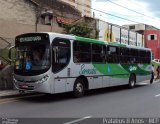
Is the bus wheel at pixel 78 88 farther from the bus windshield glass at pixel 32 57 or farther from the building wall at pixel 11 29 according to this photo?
the building wall at pixel 11 29

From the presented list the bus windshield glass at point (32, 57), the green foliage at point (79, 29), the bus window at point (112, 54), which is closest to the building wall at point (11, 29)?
the green foliage at point (79, 29)

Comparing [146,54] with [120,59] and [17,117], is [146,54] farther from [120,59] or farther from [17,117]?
[17,117]

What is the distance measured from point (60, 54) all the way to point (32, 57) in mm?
1212

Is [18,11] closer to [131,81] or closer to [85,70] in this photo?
[131,81]

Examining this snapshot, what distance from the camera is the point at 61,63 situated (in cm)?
1559

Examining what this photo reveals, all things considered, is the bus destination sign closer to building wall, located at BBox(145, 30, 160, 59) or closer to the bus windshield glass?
the bus windshield glass

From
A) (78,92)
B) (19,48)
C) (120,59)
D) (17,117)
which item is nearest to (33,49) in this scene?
(19,48)

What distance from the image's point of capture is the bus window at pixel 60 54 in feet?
50.0

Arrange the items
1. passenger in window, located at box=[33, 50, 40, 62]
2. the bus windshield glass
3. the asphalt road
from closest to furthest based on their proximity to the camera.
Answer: the asphalt road → the bus windshield glass → passenger in window, located at box=[33, 50, 40, 62]

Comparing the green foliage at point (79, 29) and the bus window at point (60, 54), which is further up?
the green foliage at point (79, 29)

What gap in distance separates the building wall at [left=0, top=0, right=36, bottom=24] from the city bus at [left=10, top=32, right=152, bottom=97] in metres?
11.2

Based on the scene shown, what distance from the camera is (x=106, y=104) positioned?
14.6 metres

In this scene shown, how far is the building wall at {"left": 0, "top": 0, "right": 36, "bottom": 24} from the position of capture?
28.2 meters

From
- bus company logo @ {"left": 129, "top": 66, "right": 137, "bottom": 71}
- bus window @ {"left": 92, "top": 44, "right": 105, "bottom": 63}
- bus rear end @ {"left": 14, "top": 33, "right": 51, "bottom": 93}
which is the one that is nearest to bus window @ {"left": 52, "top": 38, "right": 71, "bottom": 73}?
bus rear end @ {"left": 14, "top": 33, "right": 51, "bottom": 93}
